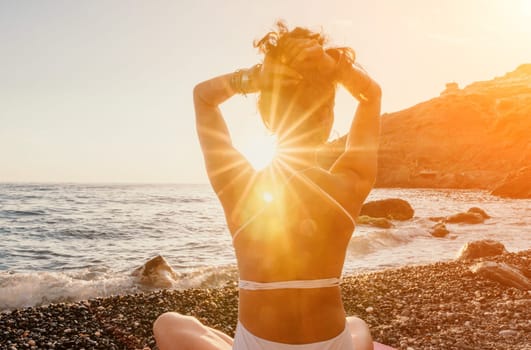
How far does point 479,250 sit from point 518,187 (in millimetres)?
43201

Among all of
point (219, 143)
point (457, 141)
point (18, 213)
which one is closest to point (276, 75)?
point (219, 143)

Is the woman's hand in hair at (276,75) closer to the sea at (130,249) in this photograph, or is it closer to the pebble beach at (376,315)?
the pebble beach at (376,315)

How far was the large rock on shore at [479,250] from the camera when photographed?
1390cm

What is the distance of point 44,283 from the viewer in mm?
10812

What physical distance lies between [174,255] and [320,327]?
1387cm

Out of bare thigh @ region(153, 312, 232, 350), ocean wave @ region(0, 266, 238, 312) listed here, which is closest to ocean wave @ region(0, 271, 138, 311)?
ocean wave @ region(0, 266, 238, 312)

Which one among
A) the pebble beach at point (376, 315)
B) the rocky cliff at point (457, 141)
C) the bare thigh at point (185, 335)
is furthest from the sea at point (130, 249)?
the rocky cliff at point (457, 141)

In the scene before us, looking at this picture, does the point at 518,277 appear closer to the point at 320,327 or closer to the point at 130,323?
the point at 130,323

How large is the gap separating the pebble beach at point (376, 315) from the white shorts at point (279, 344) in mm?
3965

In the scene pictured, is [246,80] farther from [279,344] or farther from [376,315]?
[376,315]

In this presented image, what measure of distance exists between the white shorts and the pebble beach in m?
3.97

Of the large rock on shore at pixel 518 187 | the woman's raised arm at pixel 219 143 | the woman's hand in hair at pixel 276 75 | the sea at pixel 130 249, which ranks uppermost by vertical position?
the woman's hand in hair at pixel 276 75

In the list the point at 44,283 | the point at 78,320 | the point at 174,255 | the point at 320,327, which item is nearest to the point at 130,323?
the point at 78,320

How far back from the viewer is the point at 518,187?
169ft
